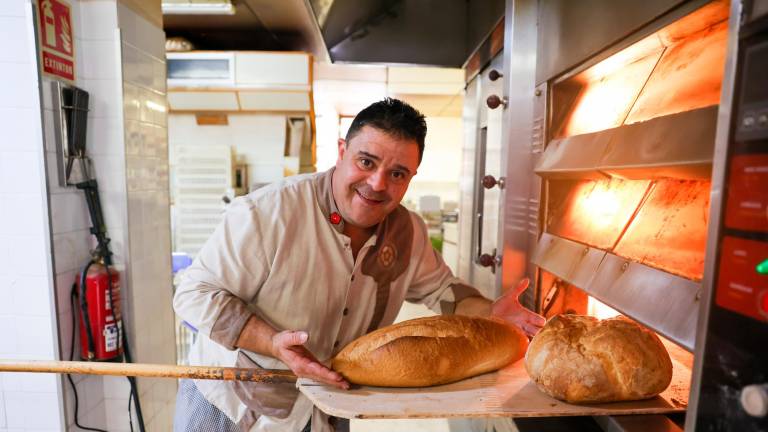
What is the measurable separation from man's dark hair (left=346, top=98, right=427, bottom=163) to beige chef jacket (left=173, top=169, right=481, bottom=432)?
11.5 inches

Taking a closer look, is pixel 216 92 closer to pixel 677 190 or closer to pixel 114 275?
pixel 114 275

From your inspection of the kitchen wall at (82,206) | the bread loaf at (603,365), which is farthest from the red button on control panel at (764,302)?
the kitchen wall at (82,206)

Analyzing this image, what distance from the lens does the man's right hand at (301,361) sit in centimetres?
102

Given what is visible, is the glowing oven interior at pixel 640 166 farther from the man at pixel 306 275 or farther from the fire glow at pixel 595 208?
the man at pixel 306 275

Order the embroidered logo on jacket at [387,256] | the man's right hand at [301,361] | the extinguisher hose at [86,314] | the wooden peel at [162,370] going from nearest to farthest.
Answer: the man's right hand at [301,361] → the wooden peel at [162,370] → the embroidered logo on jacket at [387,256] → the extinguisher hose at [86,314]

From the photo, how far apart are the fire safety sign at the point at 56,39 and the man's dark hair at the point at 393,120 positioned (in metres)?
1.43

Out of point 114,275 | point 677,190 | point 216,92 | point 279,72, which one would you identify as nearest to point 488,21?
point 677,190

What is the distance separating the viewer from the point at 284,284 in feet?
4.92

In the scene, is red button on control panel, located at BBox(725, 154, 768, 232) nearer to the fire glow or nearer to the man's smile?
the fire glow

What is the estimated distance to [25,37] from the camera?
1.83m

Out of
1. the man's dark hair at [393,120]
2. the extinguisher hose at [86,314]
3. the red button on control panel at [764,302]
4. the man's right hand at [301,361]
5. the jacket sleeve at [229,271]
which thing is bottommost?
the extinguisher hose at [86,314]

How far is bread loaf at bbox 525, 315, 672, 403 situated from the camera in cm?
90

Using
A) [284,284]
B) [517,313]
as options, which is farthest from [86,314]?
[517,313]

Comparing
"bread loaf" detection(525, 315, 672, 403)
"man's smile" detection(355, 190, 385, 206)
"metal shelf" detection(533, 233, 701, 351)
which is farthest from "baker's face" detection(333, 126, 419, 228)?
"bread loaf" detection(525, 315, 672, 403)
